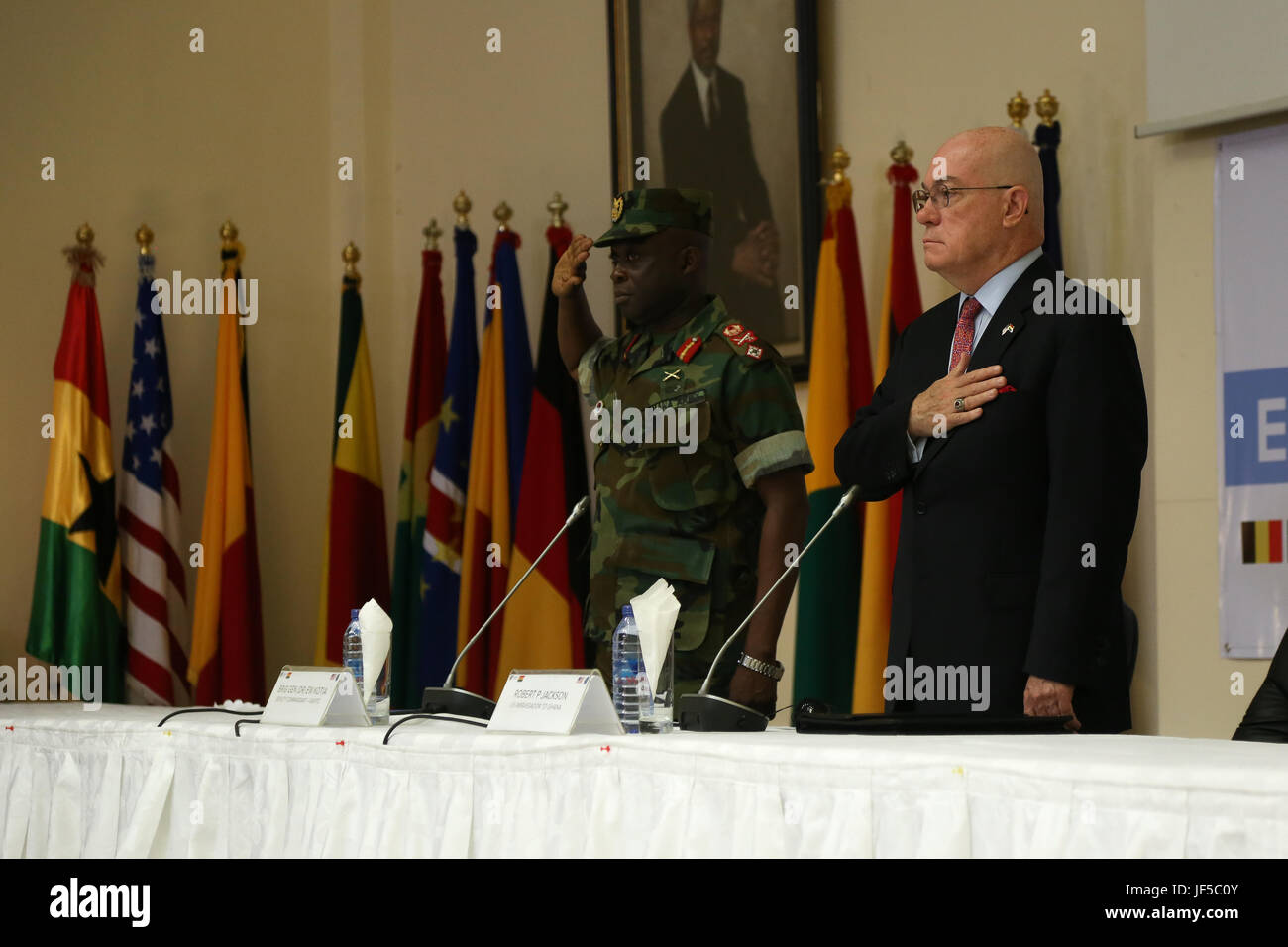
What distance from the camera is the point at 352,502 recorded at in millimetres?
4773

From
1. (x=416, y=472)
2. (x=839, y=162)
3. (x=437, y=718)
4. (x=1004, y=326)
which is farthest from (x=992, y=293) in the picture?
(x=416, y=472)

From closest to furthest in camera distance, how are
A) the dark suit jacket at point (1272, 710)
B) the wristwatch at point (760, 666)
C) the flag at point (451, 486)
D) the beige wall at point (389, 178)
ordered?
the dark suit jacket at point (1272, 710)
the wristwatch at point (760, 666)
the beige wall at point (389, 178)
the flag at point (451, 486)

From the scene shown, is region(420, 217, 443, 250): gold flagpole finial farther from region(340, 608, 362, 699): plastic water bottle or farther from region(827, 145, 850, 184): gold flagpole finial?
region(340, 608, 362, 699): plastic water bottle

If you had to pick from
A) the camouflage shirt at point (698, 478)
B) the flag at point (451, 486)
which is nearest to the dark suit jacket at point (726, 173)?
the flag at point (451, 486)

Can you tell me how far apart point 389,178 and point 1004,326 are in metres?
3.54

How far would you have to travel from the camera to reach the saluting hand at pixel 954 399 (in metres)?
2.04

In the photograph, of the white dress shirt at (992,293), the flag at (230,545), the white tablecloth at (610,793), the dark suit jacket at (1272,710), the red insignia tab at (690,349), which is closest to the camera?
the white tablecloth at (610,793)

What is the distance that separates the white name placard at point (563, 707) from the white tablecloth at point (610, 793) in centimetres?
3

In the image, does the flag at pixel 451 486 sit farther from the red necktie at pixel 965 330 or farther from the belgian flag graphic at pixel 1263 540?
the red necktie at pixel 965 330

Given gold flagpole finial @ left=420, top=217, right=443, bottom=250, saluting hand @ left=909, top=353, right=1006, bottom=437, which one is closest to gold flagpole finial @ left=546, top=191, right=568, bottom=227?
gold flagpole finial @ left=420, top=217, right=443, bottom=250
